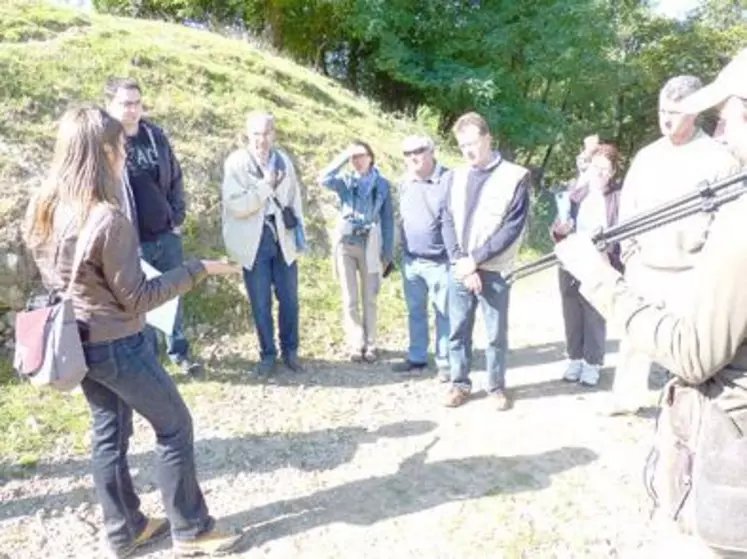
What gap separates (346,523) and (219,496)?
31.7 inches

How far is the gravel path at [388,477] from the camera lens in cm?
372

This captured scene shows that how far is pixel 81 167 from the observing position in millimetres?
2949

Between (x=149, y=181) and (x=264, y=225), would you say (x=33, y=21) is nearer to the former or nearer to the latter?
(x=149, y=181)

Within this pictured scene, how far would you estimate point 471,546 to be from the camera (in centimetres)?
369

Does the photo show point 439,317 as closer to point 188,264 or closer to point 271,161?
point 271,161

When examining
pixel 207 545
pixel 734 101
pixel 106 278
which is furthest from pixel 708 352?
pixel 207 545

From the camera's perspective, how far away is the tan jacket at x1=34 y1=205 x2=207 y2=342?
2.94 m

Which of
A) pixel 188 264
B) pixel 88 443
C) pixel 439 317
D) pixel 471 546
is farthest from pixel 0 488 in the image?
pixel 439 317

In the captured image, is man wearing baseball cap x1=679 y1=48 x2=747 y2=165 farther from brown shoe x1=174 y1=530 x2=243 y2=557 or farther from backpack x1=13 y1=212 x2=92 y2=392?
brown shoe x1=174 y1=530 x2=243 y2=557

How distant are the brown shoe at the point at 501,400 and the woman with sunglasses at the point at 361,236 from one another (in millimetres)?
1421

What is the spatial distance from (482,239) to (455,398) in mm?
1229

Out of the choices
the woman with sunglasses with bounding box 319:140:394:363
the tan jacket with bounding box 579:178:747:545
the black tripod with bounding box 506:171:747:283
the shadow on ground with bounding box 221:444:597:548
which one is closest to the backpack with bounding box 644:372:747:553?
the tan jacket with bounding box 579:178:747:545

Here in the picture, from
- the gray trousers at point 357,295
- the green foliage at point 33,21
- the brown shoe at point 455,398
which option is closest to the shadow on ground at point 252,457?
the brown shoe at point 455,398

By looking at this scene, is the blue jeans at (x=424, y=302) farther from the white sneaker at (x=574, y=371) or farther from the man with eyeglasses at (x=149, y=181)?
the man with eyeglasses at (x=149, y=181)
